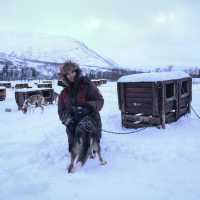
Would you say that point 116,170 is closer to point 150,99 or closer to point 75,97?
point 75,97

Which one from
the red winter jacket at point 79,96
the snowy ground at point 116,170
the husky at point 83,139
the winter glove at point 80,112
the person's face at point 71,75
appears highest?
the person's face at point 71,75

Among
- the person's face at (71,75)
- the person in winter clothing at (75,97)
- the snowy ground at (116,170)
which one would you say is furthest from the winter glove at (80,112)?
the snowy ground at (116,170)

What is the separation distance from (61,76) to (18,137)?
15.7ft

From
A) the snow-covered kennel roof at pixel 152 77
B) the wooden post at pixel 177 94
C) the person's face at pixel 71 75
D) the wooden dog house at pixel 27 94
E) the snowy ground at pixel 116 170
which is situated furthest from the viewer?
the wooden dog house at pixel 27 94

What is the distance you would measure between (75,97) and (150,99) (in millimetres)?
3511

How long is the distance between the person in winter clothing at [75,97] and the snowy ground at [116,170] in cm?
91

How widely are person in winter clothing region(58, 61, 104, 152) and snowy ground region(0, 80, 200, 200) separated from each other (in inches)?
35.7

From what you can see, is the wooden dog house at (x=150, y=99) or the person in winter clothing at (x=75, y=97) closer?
the person in winter clothing at (x=75, y=97)

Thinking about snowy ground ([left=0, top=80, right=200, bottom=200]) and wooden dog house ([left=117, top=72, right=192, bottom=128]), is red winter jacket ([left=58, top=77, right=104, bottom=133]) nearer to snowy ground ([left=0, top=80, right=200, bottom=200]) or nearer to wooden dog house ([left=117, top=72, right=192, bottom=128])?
snowy ground ([left=0, top=80, right=200, bottom=200])

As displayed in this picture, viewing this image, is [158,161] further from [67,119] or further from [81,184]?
[67,119]

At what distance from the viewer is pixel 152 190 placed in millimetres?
3965

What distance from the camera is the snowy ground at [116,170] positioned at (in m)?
3.99

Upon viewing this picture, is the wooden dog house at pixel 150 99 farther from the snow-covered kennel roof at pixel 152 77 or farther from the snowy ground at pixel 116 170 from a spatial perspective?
the snowy ground at pixel 116 170

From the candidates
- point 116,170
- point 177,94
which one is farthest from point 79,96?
point 177,94
